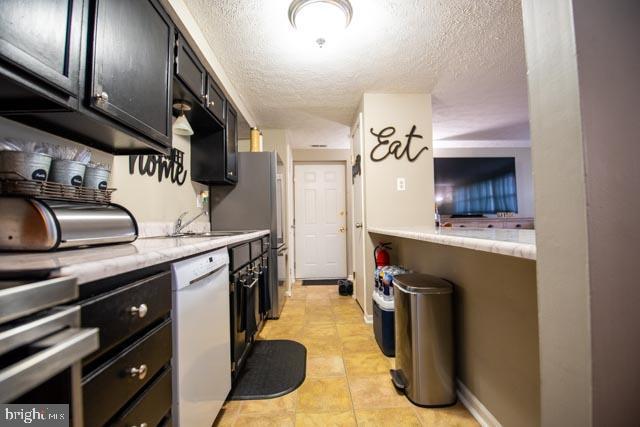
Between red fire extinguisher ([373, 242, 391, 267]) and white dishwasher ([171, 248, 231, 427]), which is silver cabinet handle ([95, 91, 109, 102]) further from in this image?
red fire extinguisher ([373, 242, 391, 267])

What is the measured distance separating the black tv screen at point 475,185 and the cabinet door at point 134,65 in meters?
4.24

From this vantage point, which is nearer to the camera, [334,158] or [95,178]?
[95,178]

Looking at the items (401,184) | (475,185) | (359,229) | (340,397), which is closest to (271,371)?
(340,397)

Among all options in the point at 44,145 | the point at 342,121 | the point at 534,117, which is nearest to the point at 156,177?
the point at 44,145

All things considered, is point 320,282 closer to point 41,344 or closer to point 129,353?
point 129,353

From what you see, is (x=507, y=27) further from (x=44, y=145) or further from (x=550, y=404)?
(x=44, y=145)

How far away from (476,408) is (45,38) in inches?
88.2

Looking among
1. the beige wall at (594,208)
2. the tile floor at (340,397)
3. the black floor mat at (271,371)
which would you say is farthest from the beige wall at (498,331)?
the black floor mat at (271,371)

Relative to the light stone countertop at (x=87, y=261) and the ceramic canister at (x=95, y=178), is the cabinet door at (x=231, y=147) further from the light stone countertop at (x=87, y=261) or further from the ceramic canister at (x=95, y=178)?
the light stone countertop at (x=87, y=261)

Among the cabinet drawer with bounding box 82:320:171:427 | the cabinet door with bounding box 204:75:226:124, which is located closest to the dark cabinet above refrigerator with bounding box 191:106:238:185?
the cabinet door with bounding box 204:75:226:124

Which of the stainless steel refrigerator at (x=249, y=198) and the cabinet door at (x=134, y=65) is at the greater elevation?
the cabinet door at (x=134, y=65)

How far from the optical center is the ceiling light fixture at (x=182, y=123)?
1733mm

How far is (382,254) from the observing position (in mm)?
2523

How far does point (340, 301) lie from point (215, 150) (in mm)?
2281
